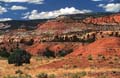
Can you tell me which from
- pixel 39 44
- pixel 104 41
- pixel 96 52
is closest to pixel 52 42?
pixel 39 44

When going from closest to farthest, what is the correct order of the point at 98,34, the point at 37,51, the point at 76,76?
the point at 76,76 → the point at 37,51 → the point at 98,34

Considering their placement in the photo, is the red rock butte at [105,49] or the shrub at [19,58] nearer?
the shrub at [19,58]

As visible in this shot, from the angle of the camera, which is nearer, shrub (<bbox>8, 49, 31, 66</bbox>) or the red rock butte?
shrub (<bbox>8, 49, 31, 66</bbox>)

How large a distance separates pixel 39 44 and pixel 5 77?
331 feet

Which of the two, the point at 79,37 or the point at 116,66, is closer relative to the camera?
the point at 116,66

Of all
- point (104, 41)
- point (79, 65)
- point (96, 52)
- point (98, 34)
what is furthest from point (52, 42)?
point (79, 65)

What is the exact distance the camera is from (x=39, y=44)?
139875 millimetres

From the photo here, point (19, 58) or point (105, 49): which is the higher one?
point (19, 58)

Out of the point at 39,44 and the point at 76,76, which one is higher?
the point at 76,76

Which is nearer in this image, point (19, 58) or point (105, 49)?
point (19, 58)

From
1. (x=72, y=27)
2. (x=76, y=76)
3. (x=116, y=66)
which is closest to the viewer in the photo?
(x=76, y=76)

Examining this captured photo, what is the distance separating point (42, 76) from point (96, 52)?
33982mm

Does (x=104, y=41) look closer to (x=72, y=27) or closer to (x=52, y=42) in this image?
(x=52, y=42)

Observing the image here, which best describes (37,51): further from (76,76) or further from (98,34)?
(76,76)
